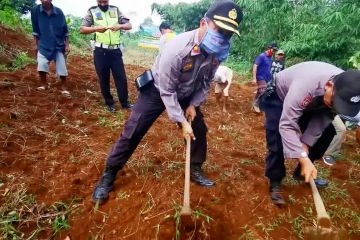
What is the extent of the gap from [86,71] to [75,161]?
4.56 metres

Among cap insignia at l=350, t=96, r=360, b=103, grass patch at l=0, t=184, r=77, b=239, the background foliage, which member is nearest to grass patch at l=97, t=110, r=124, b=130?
grass patch at l=0, t=184, r=77, b=239

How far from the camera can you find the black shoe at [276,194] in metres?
2.98

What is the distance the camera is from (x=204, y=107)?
6383mm

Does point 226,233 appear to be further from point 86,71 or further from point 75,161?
point 86,71

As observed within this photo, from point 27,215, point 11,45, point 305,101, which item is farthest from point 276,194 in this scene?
point 11,45

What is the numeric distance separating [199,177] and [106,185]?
0.83 m

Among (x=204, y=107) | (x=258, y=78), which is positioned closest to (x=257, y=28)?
(x=258, y=78)

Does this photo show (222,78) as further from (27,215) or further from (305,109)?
(27,215)

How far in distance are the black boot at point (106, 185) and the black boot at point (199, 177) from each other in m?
0.70

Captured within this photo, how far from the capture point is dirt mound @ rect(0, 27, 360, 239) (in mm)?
2641

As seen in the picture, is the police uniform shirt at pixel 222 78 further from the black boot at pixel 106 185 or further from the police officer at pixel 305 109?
the black boot at pixel 106 185

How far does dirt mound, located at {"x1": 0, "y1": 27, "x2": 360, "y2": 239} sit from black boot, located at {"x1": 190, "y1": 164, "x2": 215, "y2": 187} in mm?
63

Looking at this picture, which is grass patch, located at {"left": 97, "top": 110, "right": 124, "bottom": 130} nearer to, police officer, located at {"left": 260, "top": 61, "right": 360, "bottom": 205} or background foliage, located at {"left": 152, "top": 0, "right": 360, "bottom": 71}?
police officer, located at {"left": 260, "top": 61, "right": 360, "bottom": 205}

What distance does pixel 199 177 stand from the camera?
3137 mm
